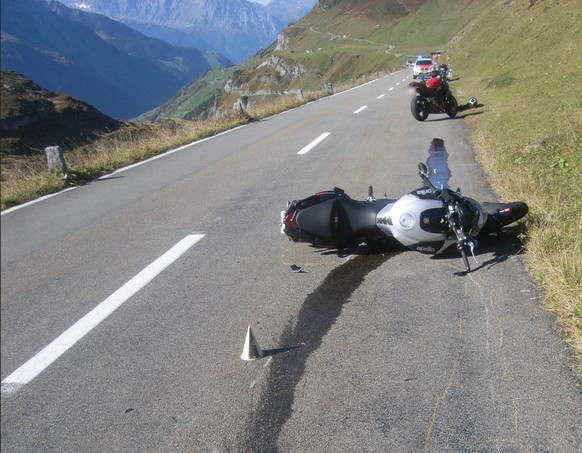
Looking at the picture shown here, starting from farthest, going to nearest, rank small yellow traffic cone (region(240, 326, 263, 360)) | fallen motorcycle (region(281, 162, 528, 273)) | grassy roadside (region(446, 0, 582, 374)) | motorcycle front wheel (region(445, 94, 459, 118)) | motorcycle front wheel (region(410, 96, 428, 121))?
motorcycle front wheel (region(445, 94, 459, 118)), motorcycle front wheel (region(410, 96, 428, 121)), fallen motorcycle (region(281, 162, 528, 273)), grassy roadside (region(446, 0, 582, 374)), small yellow traffic cone (region(240, 326, 263, 360))

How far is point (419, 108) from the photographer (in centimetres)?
1280

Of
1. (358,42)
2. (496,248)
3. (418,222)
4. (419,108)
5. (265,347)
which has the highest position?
(358,42)

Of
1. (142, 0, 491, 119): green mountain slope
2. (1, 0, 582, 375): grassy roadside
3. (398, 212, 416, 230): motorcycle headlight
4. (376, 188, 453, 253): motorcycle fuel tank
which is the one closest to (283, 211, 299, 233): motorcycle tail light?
(376, 188, 453, 253): motorcycle fuel tank

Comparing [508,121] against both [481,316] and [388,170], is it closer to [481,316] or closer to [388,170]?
[388,170]

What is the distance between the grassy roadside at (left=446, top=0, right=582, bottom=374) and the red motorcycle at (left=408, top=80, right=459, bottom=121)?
2.63ft

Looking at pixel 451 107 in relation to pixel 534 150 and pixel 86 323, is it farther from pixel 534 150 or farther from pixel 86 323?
pixel 86 323

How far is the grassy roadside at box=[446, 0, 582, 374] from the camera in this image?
353 centimetres

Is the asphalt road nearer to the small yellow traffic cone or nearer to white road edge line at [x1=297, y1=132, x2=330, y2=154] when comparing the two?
the small yellow traffic cone

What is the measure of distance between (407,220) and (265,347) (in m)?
1.67

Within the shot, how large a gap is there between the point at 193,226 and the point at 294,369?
3325 mm

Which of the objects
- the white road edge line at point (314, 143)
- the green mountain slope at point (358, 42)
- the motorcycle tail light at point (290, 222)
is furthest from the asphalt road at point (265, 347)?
the green mountain slope at point (358, 42)

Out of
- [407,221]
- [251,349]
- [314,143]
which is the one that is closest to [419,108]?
[314,143]

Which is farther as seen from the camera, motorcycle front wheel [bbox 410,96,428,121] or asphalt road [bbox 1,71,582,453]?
motorcycle front wheel [bbox 410,96,428,121]

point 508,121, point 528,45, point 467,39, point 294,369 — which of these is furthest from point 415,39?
point 294,369
